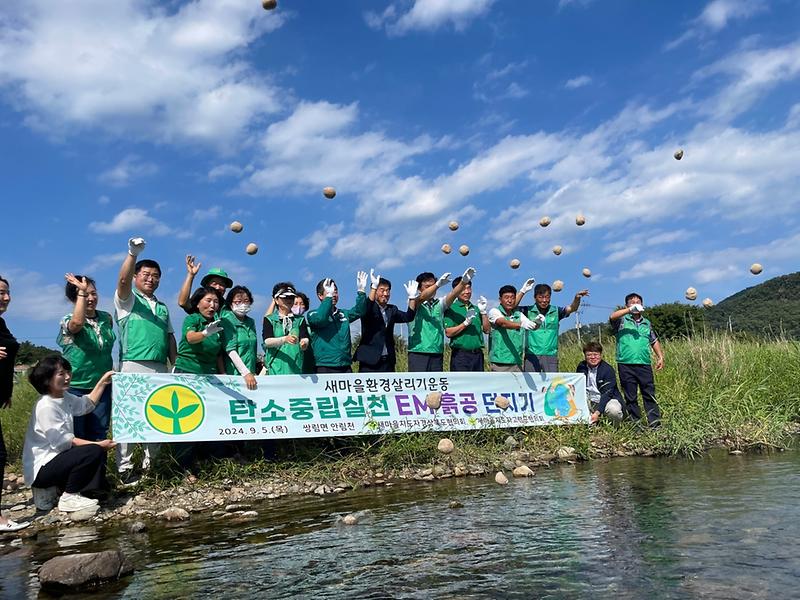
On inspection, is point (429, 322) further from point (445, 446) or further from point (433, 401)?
point (445, 446)

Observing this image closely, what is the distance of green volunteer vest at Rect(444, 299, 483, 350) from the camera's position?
7.41m

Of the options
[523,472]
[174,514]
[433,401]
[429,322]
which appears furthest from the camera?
[429,322]

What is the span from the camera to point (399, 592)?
9.75 ft

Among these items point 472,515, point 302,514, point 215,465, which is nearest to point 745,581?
point 472,515

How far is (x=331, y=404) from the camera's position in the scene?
6402 mm

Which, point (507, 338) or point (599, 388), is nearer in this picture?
point (507, 338)

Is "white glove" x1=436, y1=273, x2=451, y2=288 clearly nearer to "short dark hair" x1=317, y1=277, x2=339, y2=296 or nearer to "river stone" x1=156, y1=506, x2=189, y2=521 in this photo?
"short dark hair" x1=317, y1=277, x2=339, y2=296

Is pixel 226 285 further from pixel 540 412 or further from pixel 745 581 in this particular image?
pixel 745 581

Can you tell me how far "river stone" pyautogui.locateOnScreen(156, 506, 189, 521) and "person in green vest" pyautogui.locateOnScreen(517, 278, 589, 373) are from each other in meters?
4.52

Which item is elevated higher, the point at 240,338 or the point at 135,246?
the point at 135,246

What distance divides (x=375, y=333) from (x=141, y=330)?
243 centimetres

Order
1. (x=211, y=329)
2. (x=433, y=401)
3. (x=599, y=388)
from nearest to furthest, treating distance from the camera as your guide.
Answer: (x=211, y=329) < (x=433, y=401) < (x=599, y=388)

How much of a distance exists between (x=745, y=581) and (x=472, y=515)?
193 cm

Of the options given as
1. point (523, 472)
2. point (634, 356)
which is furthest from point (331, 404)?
point (634, 356)
